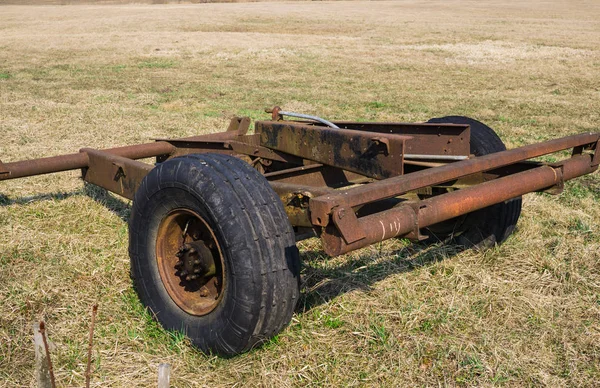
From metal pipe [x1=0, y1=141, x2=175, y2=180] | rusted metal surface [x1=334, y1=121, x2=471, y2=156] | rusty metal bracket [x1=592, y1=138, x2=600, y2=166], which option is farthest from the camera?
metal pipe [x1=0, y1=141, x2=175, y2=180]

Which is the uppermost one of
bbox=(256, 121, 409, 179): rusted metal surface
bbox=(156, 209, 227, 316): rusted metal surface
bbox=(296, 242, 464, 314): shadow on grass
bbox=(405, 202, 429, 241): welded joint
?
bbox=(256, 121, 409, 179): rusted metal surface

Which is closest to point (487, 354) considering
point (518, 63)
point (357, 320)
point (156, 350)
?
point (357, 320)

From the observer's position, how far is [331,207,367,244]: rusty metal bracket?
271 cm

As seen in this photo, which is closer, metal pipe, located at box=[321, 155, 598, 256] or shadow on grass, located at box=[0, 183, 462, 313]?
metal pipe, located at box=[321, 155, 598, 256]

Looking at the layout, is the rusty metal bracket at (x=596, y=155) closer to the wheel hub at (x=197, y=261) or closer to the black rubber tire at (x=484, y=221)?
the black rubber tire at (x=484, y=221)

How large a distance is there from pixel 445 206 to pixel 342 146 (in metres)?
1.11

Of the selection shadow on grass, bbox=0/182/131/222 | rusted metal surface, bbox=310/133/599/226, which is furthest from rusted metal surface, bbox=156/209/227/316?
shadow on grass, bbox=0/182/131/222

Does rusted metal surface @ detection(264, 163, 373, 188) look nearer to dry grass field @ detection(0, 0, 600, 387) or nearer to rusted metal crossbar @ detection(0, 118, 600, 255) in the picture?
rusted metal crossbar @ detection(0, 118, 600, 255)

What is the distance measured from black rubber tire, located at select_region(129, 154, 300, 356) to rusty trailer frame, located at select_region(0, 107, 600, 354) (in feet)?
0.48

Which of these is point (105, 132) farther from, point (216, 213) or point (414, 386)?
point (414, 386)

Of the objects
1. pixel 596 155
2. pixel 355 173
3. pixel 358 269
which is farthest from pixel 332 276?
pixel 596 155

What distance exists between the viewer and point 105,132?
9.14 meters

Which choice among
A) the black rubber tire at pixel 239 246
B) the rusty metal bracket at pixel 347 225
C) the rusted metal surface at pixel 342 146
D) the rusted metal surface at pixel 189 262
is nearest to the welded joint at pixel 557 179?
the rusted metal surface at pixel 342 146

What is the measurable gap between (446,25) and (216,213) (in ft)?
102
